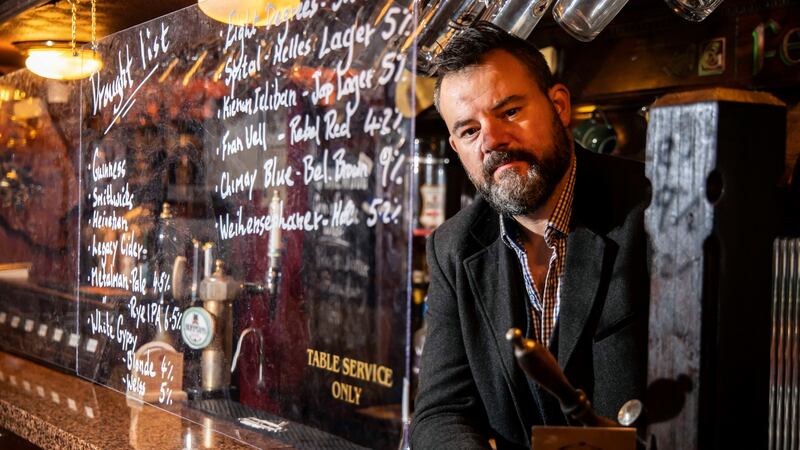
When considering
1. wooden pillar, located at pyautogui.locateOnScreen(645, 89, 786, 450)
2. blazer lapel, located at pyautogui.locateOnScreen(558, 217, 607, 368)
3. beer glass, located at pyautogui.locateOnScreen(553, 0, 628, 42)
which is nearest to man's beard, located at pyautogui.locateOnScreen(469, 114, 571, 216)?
blazer lapel, located at pyautogui.locateOnScreen(558, 217, 607, 368)

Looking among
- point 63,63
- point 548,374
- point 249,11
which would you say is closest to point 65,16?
point 63,63

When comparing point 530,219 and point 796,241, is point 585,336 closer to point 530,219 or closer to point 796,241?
point 530,219

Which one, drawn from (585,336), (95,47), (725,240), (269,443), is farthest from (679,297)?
(95,47)

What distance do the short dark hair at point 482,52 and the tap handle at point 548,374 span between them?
862mm

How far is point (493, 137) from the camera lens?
5.12 feet

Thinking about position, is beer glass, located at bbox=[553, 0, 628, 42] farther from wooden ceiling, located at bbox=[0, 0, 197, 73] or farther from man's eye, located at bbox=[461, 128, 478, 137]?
wooden ceiling, located at bbox=[0, 0, 197, 73]

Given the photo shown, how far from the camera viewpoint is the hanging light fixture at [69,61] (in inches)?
104

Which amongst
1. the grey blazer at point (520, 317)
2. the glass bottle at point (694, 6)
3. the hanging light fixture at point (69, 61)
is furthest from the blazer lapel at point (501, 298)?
the hanging light fixture at point (69, 61)

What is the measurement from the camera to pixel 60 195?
291 centimetres

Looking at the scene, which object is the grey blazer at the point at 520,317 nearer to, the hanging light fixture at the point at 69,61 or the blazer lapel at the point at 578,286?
the blazer lapel at the point at 578,286

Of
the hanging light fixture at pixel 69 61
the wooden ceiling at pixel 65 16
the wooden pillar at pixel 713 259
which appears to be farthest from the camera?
the wooden ceiling at pixel 65 16

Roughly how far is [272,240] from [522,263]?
0.56m

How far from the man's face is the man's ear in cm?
8

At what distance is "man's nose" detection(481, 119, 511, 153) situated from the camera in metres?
1.56
